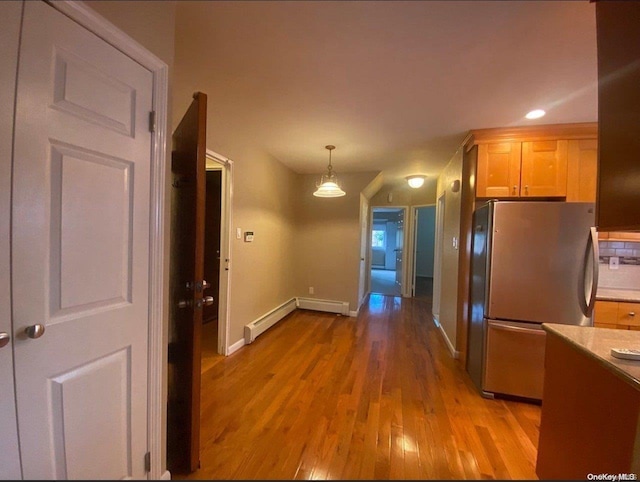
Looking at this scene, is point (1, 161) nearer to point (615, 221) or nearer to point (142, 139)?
point (142, 139)

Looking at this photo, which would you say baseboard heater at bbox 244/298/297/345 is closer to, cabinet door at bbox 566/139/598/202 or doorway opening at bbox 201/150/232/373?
doorway opening at bbox 201/150/232/373

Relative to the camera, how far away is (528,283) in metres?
1.99

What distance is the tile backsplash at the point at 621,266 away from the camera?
7.49ft

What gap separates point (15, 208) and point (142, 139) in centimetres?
48

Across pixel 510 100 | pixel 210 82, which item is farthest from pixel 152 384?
pixel 510 100

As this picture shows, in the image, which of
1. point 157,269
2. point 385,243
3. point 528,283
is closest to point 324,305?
point 528,283

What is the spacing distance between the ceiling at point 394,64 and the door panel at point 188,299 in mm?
455

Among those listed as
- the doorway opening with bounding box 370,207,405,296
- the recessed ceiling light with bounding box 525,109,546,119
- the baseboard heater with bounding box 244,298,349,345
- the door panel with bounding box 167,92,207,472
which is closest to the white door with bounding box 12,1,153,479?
the door panel with bounding box 167,92,207,472

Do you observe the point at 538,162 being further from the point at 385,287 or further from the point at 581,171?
the point at 385,287

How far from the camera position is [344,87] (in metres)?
1.70

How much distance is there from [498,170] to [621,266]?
139cm

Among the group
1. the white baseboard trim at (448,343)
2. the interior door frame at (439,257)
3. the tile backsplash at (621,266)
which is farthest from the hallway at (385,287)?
the tile backsplash at (621,266)

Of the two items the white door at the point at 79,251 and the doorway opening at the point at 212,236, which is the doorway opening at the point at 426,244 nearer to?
the doorway opening at the point at 212,236

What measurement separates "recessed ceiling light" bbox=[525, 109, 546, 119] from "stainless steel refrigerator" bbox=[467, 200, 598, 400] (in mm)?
677
